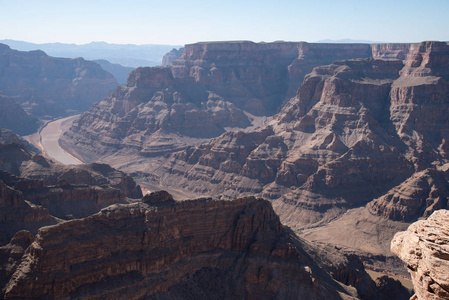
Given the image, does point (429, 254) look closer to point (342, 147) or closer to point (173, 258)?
point (173, 258)

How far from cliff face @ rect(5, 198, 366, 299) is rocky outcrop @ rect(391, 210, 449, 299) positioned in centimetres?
3354

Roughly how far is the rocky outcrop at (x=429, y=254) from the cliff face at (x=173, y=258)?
110ft

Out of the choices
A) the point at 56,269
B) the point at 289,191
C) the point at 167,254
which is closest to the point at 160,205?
the point at 167,254

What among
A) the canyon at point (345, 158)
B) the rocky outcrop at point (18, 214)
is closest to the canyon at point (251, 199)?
the rocky outcrop at point (18, 214)

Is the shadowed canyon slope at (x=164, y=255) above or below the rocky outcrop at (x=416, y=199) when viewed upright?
above

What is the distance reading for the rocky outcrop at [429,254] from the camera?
54.6 ft

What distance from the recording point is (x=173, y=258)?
171 feet

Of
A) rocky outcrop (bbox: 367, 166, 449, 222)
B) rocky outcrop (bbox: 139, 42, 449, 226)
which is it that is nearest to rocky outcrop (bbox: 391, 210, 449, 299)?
rocky outcrop (bbox: 367, 166, 449, 222)

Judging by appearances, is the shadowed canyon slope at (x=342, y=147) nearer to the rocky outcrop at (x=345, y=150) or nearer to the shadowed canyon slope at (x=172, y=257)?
the rocky outcrop at (x=345, y=150)

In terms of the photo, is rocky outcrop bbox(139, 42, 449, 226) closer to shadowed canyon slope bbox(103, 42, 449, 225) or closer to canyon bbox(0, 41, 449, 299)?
shadowed canyon slope bbox(103, 42, 449, 225)

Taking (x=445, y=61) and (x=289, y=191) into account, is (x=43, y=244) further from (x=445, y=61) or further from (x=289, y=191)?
(x=445, y=61)

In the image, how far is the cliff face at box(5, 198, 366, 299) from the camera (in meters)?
45.6

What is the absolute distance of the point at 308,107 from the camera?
156 metres

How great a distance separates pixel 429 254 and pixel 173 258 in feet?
124
